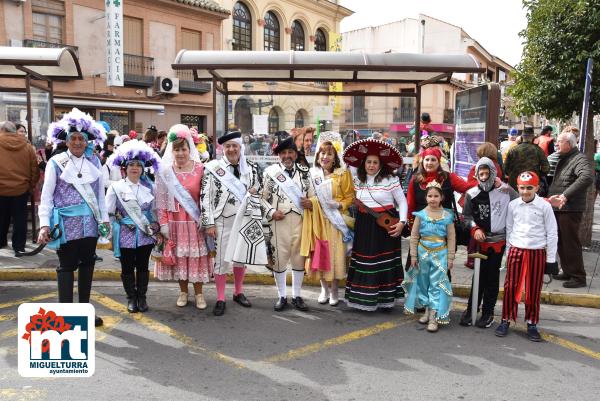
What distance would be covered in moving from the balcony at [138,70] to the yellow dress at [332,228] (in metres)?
15.3

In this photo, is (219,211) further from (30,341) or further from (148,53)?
(148,53)

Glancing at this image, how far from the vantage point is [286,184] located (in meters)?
5.13

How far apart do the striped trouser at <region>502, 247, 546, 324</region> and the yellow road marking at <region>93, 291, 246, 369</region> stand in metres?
2.45

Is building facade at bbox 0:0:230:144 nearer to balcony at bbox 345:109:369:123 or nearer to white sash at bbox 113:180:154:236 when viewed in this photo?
balcony at bbox 345:109:369:123

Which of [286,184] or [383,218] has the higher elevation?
[286,184]

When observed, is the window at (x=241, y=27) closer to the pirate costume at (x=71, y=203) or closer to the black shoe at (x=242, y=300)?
the black shoe at (x=242, y=300)

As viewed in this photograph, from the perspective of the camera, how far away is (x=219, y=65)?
674 centimetres

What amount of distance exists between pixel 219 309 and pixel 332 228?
1.35 metres

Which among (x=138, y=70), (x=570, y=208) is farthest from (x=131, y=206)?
(x=138, y=70)

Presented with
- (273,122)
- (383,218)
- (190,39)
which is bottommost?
(383,218)

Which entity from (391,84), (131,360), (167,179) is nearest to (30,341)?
(131,360)

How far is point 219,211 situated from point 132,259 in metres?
0.94

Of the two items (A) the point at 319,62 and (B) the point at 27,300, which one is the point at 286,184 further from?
(B) the point at 27,300

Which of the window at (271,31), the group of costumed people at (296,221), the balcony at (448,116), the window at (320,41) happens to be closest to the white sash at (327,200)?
the group of costumed people at (296,221)
